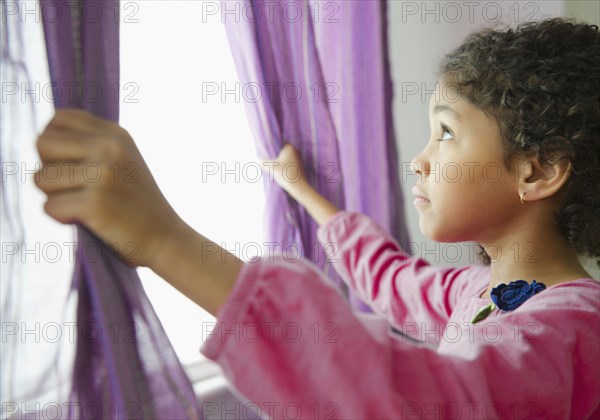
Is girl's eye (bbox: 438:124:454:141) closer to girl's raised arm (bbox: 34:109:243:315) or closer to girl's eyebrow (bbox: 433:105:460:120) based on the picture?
girl's eyebrow (bbox: 433:105:460:120)

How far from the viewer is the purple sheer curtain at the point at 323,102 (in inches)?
41.6

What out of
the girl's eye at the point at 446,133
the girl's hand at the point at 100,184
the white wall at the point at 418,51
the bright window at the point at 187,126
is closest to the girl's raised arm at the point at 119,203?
the girl's hand at the point at 100,184

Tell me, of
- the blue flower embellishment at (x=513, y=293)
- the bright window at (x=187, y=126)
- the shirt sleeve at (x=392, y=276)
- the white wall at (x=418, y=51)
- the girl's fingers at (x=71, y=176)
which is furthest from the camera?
the white wall at (x=418, y=51)

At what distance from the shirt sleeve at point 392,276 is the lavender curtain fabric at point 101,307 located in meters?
0.59

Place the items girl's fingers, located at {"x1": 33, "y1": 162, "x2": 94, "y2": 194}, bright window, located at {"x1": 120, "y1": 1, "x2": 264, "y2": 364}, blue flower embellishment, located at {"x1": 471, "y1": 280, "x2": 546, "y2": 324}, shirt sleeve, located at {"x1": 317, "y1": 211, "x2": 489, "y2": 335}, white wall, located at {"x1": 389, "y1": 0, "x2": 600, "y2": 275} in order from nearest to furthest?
girl's fingers, located at {"x1": 33, "y1": 162, "x2": 94, "y2": 194} < blue flower embellishment, located at {"x1": 471, "y1": 280, "x2": 546, "y2": 324} < bright window, located at {"x1": 120, "y1": 1, "x2": 264, "y2": 364} < shirt sleeve, located at {"x1": 317, "y1": 211, "x2": 489, "y2": 335} < white wall, located at {"x1": 389, "y1": 0, "x2": 600, "y2": 275}

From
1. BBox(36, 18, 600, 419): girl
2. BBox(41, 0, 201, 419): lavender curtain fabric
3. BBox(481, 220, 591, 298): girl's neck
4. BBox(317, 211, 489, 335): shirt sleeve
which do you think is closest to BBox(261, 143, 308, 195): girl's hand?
BBox(36, 18, 600, 419): girl

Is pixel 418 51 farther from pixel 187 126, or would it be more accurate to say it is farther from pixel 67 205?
pixel 67 205

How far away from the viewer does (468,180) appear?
1.00 meters

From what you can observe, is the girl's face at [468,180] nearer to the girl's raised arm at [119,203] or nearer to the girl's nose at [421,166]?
the girl's nose at [421,166]

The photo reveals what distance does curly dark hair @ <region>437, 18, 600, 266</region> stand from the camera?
3.25 feet

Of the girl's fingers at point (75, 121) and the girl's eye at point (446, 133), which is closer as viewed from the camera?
the girl's fingers at point (75, 121)

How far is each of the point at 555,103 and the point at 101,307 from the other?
2.46ft

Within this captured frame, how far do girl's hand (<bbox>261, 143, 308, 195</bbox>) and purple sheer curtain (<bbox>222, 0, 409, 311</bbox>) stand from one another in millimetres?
16

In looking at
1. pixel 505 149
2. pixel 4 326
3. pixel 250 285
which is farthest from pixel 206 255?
pixel 505 149
